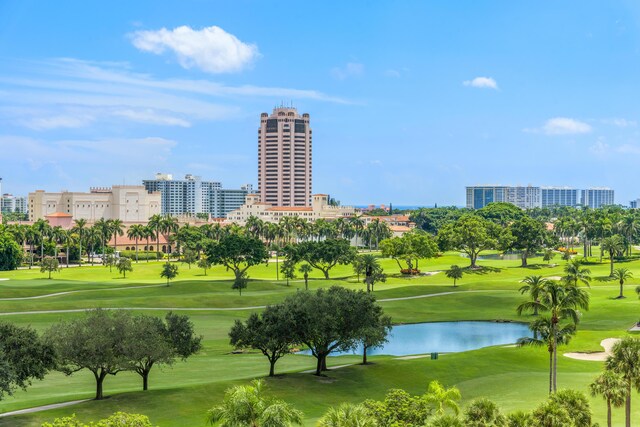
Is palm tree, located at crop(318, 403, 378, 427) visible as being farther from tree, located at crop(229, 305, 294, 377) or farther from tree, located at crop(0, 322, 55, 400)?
tree, located at crop(229, 305, 294, 377)

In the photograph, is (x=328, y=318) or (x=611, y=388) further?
(x=328, y=318)

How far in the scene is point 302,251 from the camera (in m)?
144

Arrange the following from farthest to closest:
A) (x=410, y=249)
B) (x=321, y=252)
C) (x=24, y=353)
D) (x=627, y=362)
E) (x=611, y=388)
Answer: (x=410, y=249), (x=321, y=252), (x=24, y=353), (x=627, y=362), (x=611, y=388)

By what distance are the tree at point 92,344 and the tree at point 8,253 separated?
124 m

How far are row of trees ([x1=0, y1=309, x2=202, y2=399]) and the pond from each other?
96.7 ft

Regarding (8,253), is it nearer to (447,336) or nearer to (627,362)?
(447,336)

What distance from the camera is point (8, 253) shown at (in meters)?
169

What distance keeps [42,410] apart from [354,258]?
319 feet

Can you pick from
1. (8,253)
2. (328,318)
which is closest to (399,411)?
(328,318)

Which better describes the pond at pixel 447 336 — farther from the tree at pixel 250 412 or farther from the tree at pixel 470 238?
the tree at pixel 470 238

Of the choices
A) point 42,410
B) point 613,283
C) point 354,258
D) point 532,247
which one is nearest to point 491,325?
point 613,283

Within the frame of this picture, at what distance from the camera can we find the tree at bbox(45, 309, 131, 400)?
51.8m

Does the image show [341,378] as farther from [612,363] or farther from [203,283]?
[203,283]

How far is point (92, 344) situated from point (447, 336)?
5002 centimetres
